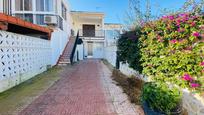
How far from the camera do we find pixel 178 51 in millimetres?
4461

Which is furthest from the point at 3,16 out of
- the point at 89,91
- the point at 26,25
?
the point at 89,91

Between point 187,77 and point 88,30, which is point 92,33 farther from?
point 187,77

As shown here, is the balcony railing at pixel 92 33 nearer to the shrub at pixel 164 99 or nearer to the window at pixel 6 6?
the window at pixel 6 6

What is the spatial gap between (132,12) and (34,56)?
580 cm

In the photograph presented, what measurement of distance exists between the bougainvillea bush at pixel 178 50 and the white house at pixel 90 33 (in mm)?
21879

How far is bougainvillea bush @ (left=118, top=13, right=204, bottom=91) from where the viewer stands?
399 centimetres

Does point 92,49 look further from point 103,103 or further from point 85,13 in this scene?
point 103,103

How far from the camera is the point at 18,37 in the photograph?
861 centimetres

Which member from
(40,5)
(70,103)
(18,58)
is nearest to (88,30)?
(40,5)

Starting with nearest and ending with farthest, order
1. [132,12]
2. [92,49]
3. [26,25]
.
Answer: [26,25]
[132,12]
[92,49]

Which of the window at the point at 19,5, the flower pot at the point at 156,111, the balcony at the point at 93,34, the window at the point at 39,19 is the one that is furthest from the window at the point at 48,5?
the flower pot at the point at 156,111

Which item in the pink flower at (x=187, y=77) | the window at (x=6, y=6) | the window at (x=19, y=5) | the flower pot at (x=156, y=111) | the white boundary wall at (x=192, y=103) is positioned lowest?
the flower pot at (x=156, y=111)

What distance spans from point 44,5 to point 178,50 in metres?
14.9

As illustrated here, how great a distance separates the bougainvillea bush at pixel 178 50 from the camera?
13.1ft
